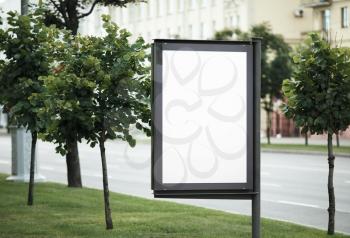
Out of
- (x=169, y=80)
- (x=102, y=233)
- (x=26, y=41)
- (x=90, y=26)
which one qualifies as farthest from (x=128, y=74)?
(x=90, y=26)

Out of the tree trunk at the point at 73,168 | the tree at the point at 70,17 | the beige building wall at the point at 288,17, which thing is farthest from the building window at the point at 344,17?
the tree trunk at the point at 73,168

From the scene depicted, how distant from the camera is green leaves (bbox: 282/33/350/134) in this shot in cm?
1059

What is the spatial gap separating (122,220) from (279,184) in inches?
376

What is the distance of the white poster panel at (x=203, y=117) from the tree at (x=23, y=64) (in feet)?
20.8

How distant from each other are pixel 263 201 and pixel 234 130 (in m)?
9.32

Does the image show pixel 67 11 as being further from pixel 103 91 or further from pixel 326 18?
pixel 326 18

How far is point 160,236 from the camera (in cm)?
1008

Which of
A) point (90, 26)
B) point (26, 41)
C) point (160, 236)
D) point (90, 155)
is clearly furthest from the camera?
point (90, 26)

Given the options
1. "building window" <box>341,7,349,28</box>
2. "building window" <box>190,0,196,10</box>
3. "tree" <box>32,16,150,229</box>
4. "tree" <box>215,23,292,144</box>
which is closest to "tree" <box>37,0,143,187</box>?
"tree" <box>32,16,150,229</box>

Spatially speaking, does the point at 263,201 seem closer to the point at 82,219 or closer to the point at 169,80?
the point at 82,219

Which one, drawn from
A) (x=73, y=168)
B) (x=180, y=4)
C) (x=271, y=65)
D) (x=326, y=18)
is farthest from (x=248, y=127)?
(x=180, y=4)

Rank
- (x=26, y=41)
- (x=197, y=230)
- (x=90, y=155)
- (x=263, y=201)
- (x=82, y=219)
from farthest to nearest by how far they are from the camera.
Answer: (x=90, y=155)
(x=263, y=201)
(x=26, y=41)
(x=82, y=219)
(x=197, y=230)

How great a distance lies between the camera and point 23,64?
1391 cm

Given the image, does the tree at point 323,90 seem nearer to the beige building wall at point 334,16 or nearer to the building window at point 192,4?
the beige building wall at point 334,16
